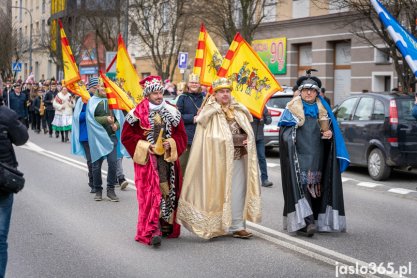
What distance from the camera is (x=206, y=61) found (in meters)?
10.9

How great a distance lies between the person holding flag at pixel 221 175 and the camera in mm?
8320

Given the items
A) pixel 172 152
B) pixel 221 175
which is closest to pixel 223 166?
pixel 221 175

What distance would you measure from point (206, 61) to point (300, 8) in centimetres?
2233

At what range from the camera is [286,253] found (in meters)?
7.81

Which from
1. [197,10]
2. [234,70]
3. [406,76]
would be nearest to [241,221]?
[234,70]

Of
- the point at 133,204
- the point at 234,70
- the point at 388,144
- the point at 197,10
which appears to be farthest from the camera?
the point at 197,10

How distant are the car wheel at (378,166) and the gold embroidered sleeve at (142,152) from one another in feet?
22.8

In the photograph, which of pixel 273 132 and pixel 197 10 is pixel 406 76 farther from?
pixel 197 10

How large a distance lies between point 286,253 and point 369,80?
21.6 metres

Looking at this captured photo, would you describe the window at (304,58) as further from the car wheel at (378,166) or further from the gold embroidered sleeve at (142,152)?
the gold embroidered sleeve at (142,152)

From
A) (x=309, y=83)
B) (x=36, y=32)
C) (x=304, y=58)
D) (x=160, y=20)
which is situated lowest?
(x=309, y=83)

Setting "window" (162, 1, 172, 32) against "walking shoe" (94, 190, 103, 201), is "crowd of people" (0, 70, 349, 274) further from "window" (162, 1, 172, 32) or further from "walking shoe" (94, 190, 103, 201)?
"window" (162, 1, 172, 32)

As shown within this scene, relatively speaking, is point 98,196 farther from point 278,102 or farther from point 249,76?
point 278,102

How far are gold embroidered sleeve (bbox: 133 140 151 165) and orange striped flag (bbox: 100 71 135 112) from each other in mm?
3359
